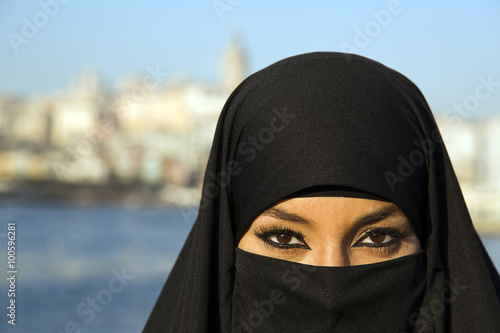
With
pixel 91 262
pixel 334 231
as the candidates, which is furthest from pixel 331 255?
pixel 91 262

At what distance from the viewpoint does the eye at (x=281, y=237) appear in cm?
89

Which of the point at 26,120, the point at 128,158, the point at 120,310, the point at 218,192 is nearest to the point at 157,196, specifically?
the point at 128,158

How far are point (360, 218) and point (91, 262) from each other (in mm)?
22676

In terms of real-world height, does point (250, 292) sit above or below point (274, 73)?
below

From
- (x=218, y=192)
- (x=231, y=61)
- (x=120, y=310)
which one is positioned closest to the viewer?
(x=218, y=192)

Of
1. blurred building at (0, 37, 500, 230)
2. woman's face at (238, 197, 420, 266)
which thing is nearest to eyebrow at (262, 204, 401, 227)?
woman's face at (238, 197, 420, 266)

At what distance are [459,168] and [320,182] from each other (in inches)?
1245

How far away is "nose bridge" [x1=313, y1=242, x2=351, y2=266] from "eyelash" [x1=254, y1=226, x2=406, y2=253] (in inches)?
0.7

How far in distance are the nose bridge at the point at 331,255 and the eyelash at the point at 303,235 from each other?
19mm

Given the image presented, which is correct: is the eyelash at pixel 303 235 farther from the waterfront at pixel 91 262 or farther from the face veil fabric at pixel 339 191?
the waterfront at pixel 91 262

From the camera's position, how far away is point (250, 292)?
946 millimetres

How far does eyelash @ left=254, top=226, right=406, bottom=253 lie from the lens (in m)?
0.88

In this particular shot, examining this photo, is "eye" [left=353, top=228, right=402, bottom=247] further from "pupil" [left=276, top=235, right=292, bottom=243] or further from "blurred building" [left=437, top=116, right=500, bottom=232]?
"blurred building" [left=437, top=116, right=500, bottom=232]

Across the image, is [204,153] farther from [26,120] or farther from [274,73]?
[274,73]
